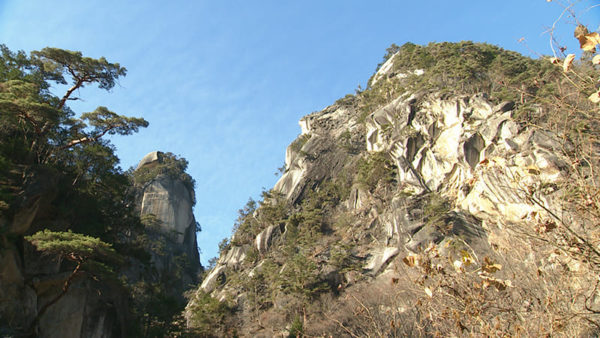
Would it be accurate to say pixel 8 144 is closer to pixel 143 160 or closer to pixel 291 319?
pixel 291 319

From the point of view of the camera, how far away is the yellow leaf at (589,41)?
5.71 feet

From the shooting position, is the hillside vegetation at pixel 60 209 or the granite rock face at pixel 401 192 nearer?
the hillside vegetation at pixel 60 209

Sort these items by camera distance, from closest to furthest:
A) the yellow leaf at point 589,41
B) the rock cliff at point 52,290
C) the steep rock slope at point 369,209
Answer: the yellow leaf at point 589,41, the rock cliff at point 52,290, the steep rock slope at point 369,209

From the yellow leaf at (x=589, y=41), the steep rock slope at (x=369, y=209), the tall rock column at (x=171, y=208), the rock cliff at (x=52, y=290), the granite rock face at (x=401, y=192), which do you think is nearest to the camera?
the yellow leaf at (x=589, y=41)

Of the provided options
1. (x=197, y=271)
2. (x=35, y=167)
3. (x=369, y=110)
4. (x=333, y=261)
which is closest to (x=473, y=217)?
(x=333, y=261)

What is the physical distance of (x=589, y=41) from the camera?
5.81 ft

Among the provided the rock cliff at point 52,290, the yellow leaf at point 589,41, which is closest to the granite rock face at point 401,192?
the rock cliff at point 52,290

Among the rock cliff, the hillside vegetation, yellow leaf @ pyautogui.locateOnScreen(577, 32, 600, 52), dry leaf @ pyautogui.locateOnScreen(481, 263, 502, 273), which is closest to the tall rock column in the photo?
the rock cliff

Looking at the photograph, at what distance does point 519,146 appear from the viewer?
2203 centimetres

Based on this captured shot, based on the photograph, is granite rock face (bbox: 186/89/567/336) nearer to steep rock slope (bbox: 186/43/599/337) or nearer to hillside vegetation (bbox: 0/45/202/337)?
steep rock slope (bbox: 186/43/599/337)

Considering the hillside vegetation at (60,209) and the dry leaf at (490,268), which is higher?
the hillside vegetation at (60,209)

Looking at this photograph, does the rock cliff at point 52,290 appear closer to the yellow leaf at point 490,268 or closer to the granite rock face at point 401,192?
the granite rock face at point 401,192

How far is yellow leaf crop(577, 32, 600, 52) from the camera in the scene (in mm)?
1740

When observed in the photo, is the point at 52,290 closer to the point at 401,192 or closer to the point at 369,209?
the point at 401,192
